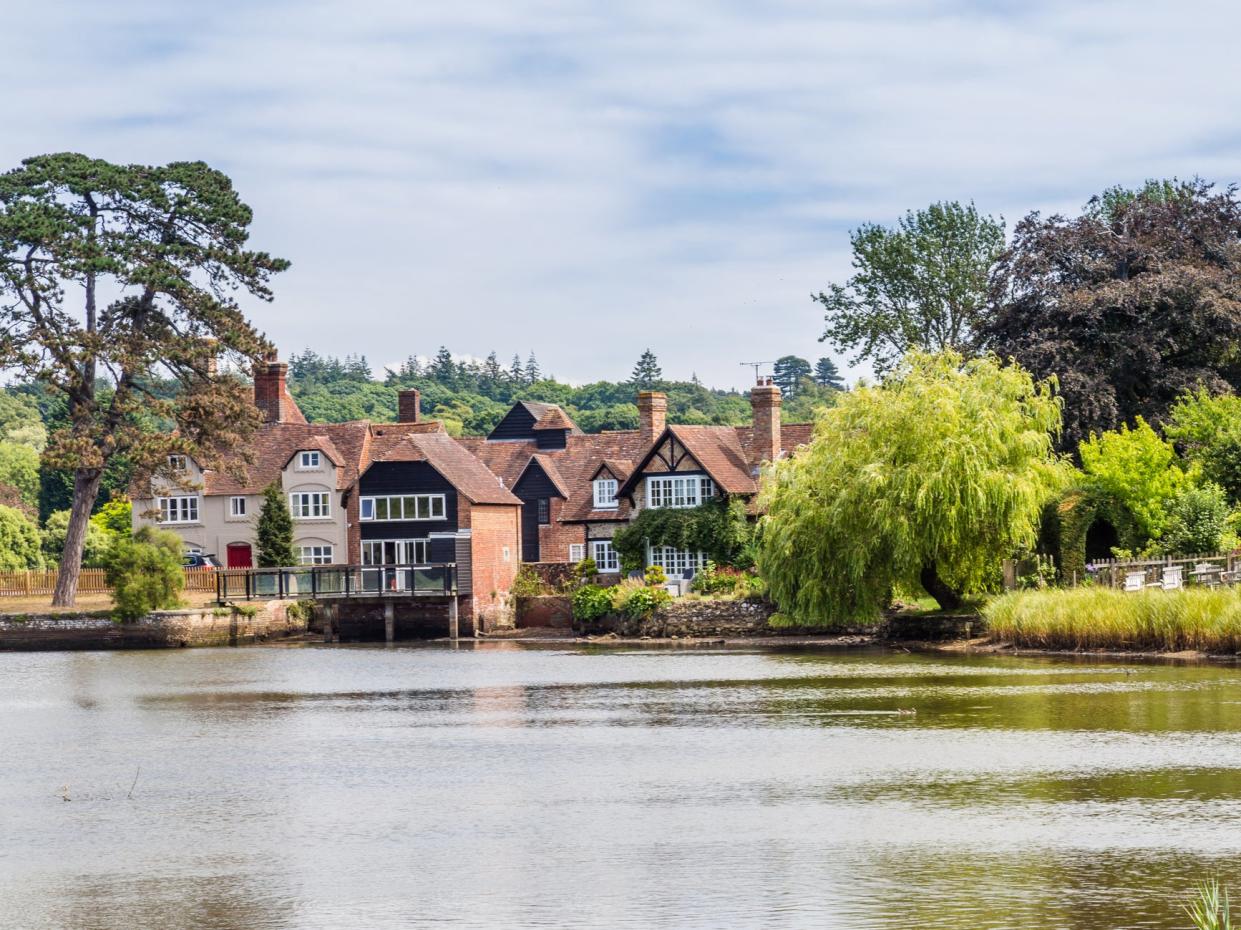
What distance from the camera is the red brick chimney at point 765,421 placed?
232 ft

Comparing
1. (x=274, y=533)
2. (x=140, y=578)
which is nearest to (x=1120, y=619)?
(x=140, y=578)

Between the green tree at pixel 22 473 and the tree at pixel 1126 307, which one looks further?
the green tree at pixel 22 473

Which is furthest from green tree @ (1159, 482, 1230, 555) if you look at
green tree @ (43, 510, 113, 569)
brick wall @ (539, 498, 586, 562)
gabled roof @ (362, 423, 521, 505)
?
green tree @ (43, 510, 113, 569)

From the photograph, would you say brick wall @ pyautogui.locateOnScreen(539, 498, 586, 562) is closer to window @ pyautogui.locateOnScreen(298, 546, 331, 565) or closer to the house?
the house

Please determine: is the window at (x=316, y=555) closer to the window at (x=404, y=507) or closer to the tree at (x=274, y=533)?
the tree at (x=274, y=533)

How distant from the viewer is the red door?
78.2 m

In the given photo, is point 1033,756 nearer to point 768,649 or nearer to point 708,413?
point 768,649

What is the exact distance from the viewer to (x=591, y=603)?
64.3 meters

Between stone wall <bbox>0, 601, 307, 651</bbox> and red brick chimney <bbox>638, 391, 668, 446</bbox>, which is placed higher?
red brick chimney <bbox>638, 391, 668, 446</bbox>

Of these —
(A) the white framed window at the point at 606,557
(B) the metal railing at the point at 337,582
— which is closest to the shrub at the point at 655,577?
(B) the metal railing at the point at 337,582

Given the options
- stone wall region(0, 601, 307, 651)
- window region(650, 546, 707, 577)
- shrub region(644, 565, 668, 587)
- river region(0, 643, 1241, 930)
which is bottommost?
river region(0, 643, 1241, 930)

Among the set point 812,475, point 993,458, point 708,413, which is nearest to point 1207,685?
point 993,458

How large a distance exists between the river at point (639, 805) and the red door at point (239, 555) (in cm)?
3860

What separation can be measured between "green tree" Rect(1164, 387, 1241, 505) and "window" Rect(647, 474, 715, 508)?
20.1 metres
